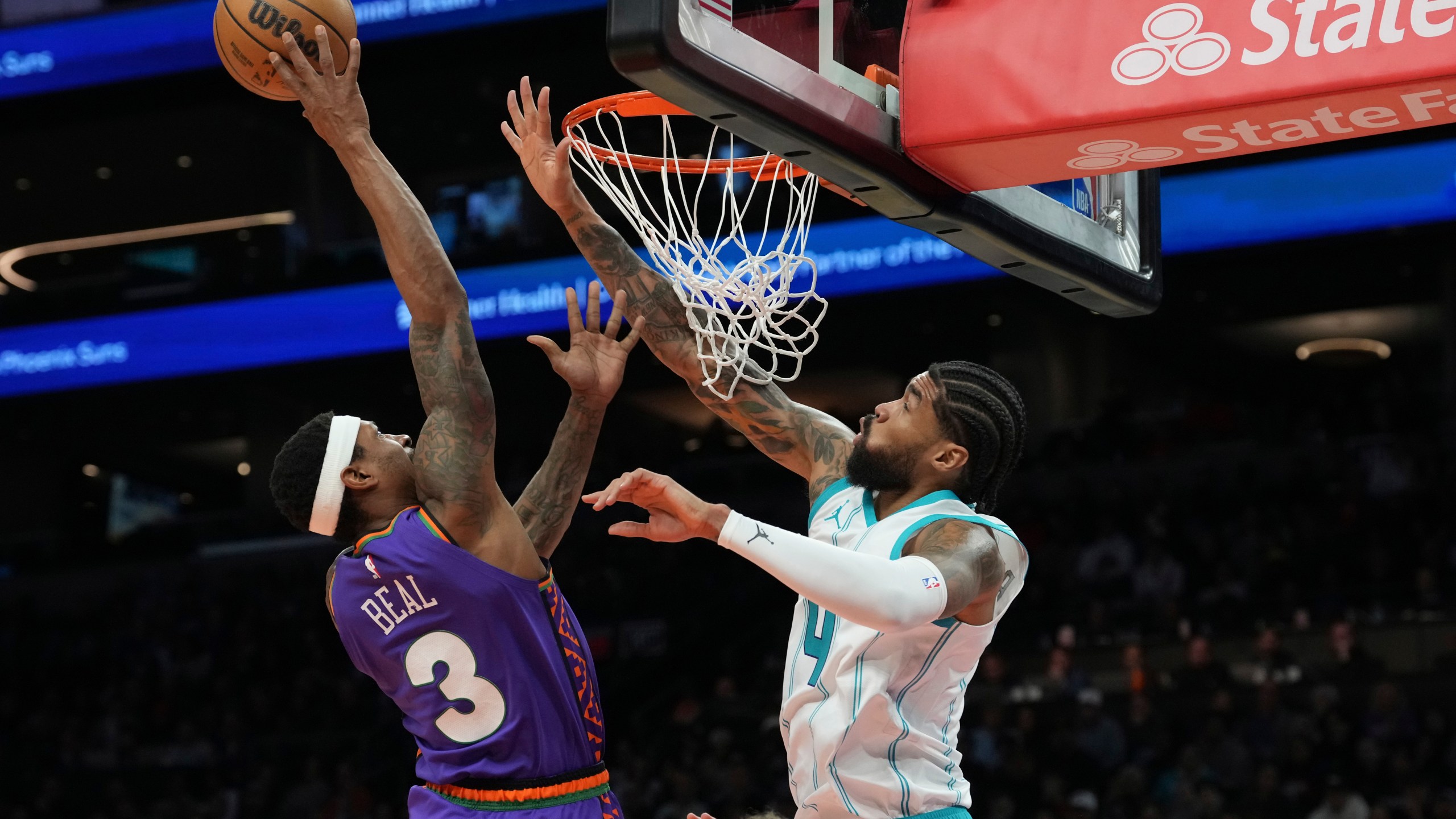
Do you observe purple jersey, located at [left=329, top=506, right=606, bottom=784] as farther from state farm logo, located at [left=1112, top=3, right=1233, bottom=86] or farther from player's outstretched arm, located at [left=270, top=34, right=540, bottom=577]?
state farm logo, located at [left=1112, top=3, right=1233, bottom=86]

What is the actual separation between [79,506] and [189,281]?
22.4ft

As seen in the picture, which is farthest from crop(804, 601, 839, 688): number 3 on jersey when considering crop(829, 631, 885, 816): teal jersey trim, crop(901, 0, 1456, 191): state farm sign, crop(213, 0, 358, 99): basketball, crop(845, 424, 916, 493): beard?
crop(213, 0, 358, 99): basketball

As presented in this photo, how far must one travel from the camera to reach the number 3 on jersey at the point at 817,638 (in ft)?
12.0

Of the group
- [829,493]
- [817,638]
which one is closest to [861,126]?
[829,493]

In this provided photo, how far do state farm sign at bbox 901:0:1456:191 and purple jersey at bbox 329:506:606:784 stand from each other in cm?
136

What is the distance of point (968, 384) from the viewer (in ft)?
12.6

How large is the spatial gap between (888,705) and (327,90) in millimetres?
1922

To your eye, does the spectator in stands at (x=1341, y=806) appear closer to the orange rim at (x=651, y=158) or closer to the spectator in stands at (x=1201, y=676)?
the spectator in stands at (x=1201, y=676)

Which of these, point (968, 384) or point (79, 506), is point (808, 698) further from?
point (79, 506)

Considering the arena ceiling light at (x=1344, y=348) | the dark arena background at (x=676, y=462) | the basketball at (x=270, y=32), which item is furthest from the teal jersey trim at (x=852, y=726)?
the arena ceiling light at (x=1344, y=348)

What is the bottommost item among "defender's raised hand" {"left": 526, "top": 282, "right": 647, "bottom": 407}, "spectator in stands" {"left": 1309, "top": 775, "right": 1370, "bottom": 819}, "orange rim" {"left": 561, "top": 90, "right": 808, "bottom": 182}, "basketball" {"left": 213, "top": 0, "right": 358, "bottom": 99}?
"spectator in stands" {"left": 1309, "top": 775, "right": 1370, "bottom": 819}

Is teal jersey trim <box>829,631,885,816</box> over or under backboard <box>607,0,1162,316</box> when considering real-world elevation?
under

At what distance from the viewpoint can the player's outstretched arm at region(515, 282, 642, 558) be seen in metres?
3.92

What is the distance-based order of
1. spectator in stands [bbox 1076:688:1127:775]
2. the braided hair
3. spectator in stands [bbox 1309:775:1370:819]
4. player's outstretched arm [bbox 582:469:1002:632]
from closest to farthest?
player's outstretched arm [bbox 582:469:1002:632] < the braided hair < spectator in stands [bbox 1309:775:1370:819] < spectator in stands [bbox 1076:688:1127:775]
